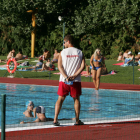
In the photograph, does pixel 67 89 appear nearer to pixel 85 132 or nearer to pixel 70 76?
pixel 70 76

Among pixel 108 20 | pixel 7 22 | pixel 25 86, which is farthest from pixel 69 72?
pixel 7 22

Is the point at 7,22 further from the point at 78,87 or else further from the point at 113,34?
the point at 78,87

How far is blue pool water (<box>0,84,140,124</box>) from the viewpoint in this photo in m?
9.45

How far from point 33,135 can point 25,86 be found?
10.8 metres

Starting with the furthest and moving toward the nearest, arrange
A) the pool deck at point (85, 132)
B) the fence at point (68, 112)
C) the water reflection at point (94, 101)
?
the water reflection at point (94, 101) < the fence at point (68, 112) < the pool deck at point (85, 132)

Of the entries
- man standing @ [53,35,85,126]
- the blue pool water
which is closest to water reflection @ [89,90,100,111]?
the blue pool water

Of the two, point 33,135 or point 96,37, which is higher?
point 96,37

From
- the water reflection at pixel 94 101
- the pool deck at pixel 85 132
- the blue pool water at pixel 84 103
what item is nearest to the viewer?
the pool deck at pixel 85 132

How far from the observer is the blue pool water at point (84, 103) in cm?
945

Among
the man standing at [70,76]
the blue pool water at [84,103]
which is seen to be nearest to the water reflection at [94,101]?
the blue pool water at [84,103]

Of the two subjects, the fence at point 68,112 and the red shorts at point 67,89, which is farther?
the red shorts at point 67,89

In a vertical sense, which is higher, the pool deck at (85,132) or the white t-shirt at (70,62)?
the white t-shirt at (70,62)

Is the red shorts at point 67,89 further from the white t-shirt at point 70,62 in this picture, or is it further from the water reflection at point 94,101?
the water reflection at point 94,101

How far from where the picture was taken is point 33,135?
6.20 m
